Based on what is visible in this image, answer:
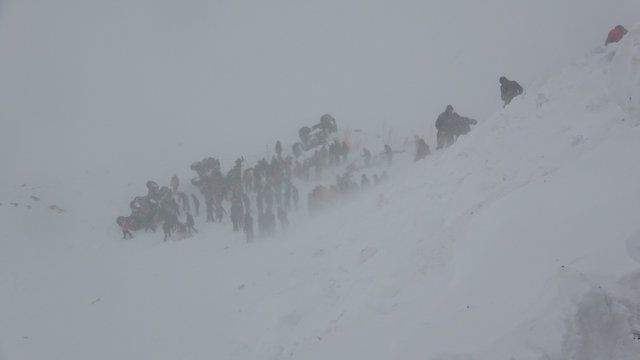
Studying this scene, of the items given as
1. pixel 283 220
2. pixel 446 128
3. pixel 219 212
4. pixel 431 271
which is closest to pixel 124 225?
pixel 219 212

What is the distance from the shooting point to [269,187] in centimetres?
2452

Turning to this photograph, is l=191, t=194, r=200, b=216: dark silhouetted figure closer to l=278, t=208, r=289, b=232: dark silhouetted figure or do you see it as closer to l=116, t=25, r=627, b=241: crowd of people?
l=116, t=25, r=627, b=241: crowd of people

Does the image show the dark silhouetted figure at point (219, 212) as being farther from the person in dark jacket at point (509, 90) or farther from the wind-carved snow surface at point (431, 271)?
the person in dark jacket at point (509, 90)

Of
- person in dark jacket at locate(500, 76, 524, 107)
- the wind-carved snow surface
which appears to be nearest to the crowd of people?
person in dark jacket at locate(500, 76, 524, 107)

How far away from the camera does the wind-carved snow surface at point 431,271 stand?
7980 millimetres

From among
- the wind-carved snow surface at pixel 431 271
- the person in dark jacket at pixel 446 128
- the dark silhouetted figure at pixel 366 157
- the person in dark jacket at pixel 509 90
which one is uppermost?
the person in dark jacket at pixel 509 90

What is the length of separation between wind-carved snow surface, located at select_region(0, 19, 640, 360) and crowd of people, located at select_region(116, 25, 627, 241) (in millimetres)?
1048

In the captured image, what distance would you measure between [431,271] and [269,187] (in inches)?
556

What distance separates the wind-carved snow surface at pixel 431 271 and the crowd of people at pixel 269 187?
1048mm

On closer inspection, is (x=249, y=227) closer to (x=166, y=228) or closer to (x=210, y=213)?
(x=210, y=213)

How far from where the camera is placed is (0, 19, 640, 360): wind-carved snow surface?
7.98 meters

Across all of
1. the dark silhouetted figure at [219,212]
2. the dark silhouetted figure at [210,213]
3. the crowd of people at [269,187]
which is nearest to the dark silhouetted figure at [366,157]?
the crowd of people at [269,187]

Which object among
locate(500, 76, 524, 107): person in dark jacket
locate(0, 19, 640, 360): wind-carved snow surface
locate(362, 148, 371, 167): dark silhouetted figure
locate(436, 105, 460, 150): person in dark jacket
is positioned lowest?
locate(0, 19, 640, 360): wind-carved snow surface

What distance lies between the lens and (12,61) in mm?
56812
